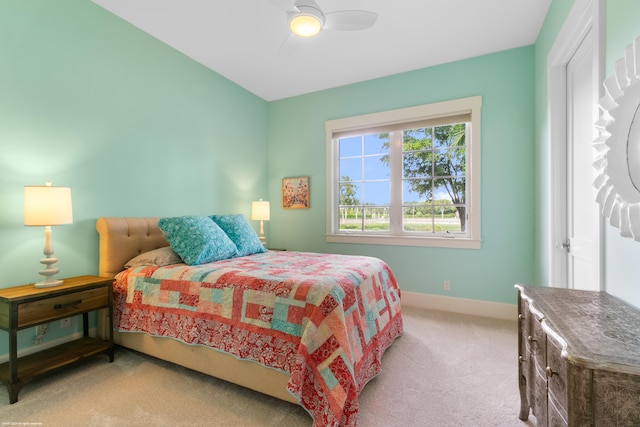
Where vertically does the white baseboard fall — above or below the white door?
below

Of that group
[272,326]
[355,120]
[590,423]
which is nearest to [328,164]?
[355,120]

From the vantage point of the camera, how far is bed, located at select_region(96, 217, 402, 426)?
1.46 m

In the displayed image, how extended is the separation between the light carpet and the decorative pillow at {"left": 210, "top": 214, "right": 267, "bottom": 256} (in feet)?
3.81

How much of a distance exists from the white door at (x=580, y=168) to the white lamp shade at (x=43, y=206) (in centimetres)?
344

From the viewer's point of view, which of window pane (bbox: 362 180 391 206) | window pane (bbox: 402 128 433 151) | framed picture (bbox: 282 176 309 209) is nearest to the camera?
window pane (bbox: 402 128 433 151)

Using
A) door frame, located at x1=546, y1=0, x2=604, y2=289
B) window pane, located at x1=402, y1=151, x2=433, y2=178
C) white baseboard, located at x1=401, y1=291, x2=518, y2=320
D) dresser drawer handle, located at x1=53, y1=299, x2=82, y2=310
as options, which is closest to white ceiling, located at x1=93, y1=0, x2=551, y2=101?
door frame, located at x1=546, y1=0, x2=604, y2=289

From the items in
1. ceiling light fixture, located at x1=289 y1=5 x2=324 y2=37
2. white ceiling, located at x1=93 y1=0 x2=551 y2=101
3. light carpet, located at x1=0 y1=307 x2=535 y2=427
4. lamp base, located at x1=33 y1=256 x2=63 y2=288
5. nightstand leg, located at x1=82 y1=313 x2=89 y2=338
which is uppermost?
white ceiling, located at x1=93 y1=0 x2=551 y2=101

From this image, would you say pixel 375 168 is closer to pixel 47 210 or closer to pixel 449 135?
pixel 449 135

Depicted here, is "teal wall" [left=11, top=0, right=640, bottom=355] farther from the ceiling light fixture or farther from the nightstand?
the ceiling light fixture

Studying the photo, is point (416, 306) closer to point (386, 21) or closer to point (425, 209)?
point (425, 209)

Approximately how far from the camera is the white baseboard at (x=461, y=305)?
2994mm

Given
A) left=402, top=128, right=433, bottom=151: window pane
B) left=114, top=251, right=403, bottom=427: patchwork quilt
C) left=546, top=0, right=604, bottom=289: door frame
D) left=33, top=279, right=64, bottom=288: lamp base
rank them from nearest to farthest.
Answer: left=114, top=251, right=403, bottom=427: patchwork quilt < left=33, top=279, right=64, bottom=288: lamp base < left=546, top=0, right=604, bottom=289: door frame < left=402, top=128, right=433, bottom=151: window pane

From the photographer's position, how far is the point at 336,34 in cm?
271

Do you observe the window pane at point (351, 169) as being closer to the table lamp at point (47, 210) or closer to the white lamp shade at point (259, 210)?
the white lamp shade at point (259, 210)
